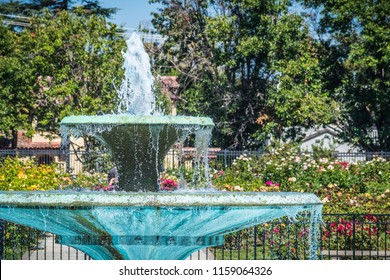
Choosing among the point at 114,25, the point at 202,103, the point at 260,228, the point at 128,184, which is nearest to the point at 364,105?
the point at 202,103

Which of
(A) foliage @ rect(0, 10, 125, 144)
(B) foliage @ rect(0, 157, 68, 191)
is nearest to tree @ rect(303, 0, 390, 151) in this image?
(A) foliage @ rect(0, 10, 125, 144)

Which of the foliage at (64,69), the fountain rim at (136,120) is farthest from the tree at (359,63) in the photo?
the fountain rim at (136,120)

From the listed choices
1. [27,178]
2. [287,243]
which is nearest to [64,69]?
[27,178]

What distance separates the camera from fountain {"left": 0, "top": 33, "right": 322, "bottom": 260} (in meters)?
8.13

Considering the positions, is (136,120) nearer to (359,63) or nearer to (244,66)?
(359,63)

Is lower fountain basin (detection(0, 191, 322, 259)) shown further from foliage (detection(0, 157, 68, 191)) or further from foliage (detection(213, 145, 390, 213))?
foliage (detection(213, 145, 390, 213))

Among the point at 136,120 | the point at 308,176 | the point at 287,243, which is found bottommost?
the point at 287,243

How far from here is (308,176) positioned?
66.3 feet

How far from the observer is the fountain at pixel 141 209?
8.13 m

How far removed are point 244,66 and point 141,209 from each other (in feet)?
80.8

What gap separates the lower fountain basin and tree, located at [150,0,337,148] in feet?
70.1

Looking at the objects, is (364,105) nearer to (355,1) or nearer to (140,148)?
(355,1)

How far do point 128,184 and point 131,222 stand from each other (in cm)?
177

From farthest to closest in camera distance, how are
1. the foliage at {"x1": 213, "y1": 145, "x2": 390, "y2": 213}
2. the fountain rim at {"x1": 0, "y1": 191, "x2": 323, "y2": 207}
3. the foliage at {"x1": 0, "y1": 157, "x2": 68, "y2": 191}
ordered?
1. the foliage at {"x1": 213, "y1": 145, "x2": 390, "y2": 213}
2. the foliage at {"x1": 0, "y1": 157, "x2": 68, "y2": 191}
3. the fountain rim at {"x1": 0, "y1": 191, "x2": 323, "y2": 207}
